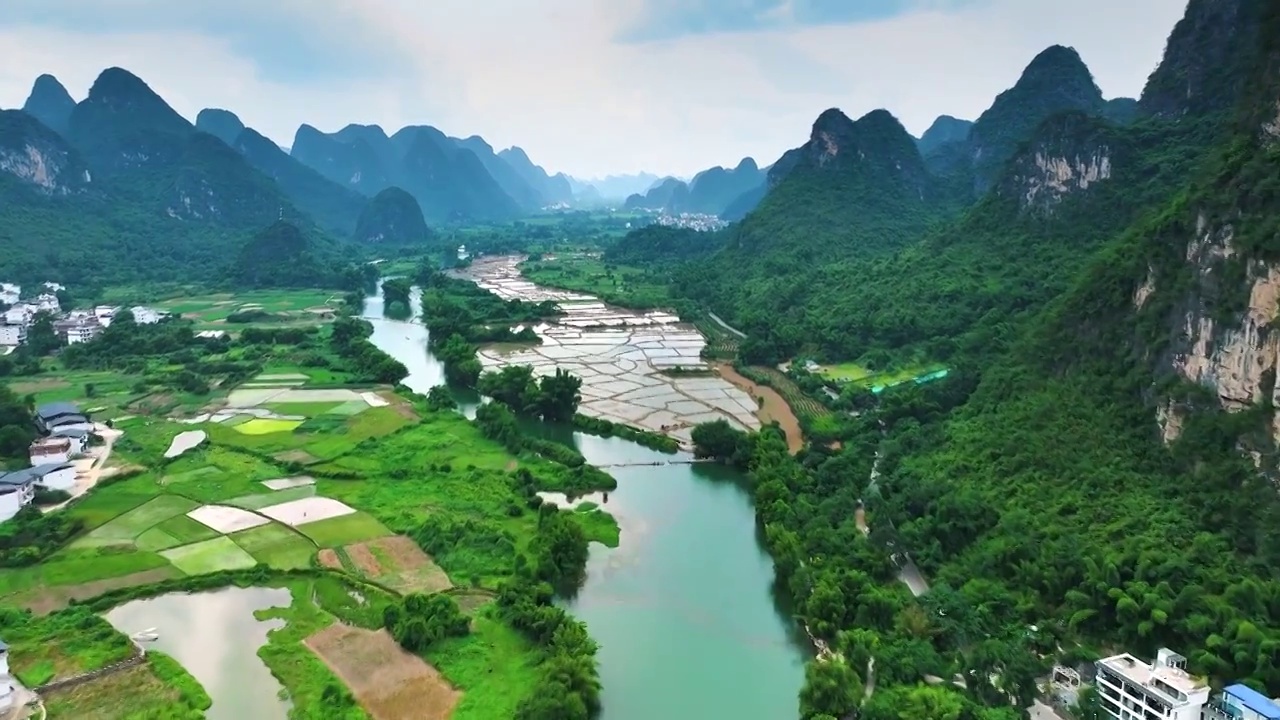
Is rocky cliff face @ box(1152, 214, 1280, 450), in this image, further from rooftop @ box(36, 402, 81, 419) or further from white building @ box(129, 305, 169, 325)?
white building @ box(129, 305, 169, 325)

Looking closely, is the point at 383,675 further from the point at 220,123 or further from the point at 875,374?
the point at 220,123

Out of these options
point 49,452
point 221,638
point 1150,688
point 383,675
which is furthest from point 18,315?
point 1150,688

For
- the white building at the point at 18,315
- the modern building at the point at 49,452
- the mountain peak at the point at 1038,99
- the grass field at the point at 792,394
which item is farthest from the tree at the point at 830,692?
the mountain peak at the point at 1038,99

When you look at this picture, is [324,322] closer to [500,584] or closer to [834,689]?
[500,584]

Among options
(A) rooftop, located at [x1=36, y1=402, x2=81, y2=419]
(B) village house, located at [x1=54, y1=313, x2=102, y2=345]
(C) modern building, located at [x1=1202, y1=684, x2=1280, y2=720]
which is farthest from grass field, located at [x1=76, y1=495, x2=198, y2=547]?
(B) village house, located at [x1=54, y1=313, x2=102, y2=345]

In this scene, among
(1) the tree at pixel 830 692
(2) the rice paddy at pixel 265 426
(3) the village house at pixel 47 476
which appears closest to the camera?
(1) the tree at pixel 830 692

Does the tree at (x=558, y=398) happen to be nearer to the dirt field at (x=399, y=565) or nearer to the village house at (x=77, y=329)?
the dirt field at (x=399, y=565)

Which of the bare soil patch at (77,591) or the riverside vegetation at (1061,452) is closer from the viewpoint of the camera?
the riverside vegetation at (1061,452)
